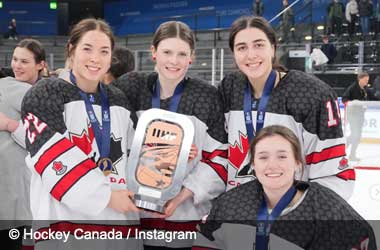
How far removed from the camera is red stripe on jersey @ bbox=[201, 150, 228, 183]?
1.88 m

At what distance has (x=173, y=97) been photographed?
73.6 inches

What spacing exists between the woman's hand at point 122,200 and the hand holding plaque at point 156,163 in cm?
5

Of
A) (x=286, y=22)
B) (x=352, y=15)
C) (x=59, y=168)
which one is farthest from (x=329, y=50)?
(x=59, y=168)

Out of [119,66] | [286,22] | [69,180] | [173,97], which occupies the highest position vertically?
[286,22]

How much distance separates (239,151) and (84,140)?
567mm

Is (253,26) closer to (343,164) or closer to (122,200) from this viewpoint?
(343,164)

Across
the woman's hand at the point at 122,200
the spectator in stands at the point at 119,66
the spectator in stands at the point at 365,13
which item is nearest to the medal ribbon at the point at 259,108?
the woman's hand at the point at 122,200

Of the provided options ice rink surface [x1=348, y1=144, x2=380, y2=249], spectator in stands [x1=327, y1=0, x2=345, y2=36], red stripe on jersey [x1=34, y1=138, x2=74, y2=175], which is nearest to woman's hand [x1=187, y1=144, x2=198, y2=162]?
red stripe on jersey [x1=34, y1=138, x2=74, y2=175]

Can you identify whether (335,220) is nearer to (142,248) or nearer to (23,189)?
(142,248)

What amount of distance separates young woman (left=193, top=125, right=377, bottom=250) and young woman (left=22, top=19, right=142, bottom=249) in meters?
0.31

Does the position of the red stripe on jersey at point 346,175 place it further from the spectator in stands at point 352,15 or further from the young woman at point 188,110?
the spectator in stands at point 352,15

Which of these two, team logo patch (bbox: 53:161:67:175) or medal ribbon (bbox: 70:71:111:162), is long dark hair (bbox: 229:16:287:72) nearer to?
medal ribbon (bbox: 70:71:111:162)

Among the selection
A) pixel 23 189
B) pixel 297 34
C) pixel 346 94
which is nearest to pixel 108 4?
pixel 297 34

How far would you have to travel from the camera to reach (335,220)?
1.57 metres
